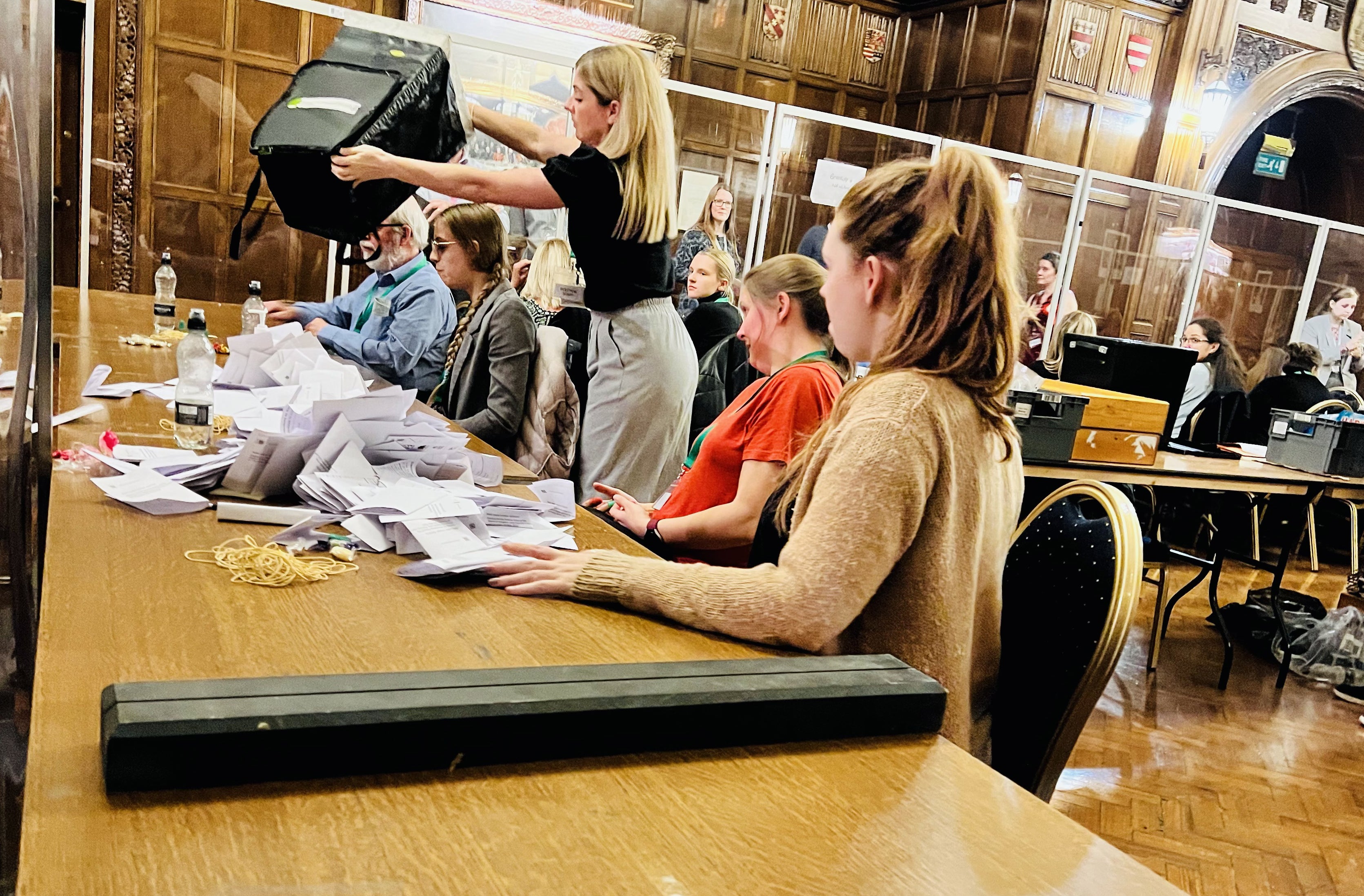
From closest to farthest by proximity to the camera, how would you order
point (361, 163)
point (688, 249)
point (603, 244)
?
point (361, 163) < point (603, 244) < point (688, 249)

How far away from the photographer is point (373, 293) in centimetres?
390

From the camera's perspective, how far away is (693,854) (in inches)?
26.6

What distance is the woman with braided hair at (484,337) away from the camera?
2.90 meters

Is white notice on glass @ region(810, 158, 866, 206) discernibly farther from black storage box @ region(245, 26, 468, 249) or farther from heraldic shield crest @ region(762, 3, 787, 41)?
black storage box @ region(245, 26, 468, 249)

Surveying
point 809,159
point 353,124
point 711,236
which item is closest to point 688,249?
point 711,236

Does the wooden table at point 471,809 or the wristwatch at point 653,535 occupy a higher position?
the wooden table at point 471,809

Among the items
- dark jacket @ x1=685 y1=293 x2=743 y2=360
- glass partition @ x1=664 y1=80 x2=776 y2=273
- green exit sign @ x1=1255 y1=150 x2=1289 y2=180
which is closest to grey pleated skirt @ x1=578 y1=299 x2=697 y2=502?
dark jacket @ x1=685 y1=293 x2=743 y2=360

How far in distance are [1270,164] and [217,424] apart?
9124 mm

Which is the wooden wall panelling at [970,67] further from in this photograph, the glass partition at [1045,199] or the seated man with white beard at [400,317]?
the seated man with white beard at [400,317]

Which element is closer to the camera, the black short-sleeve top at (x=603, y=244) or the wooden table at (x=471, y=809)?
the wooden table at (x=471, y=809)

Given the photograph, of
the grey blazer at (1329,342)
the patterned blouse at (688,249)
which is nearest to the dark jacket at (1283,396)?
the grey blazer at (1329,342)

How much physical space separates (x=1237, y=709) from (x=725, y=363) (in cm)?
218

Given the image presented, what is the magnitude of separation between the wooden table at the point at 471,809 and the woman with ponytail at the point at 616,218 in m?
1.36

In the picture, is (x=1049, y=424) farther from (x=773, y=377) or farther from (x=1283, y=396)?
(x=1283, y=396)
